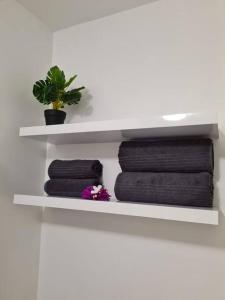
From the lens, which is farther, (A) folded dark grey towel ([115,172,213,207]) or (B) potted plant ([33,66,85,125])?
(B) potted plant ([33,66,85,125])

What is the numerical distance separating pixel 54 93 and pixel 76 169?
36 centimetres

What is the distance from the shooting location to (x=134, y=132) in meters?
1.00

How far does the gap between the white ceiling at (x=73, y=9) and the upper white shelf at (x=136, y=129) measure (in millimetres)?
619

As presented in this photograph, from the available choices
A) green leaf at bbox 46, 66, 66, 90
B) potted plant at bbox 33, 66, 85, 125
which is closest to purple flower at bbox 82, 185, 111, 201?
potted plant at bbox 33, 66, 85, 125

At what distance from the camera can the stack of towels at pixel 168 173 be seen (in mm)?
871

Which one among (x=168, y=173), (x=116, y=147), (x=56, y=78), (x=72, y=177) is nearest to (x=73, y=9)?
(x=56, y=78)

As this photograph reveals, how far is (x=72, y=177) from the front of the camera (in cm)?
113

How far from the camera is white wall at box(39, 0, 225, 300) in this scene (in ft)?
3.25

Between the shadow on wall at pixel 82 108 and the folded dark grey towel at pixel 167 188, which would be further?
the shadow on wall at pixel 82 108

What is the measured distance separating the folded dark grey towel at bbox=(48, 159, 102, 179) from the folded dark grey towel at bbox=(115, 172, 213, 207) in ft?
0.50

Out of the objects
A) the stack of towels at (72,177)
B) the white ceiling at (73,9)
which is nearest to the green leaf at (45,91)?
the stack of towels at (72,177)

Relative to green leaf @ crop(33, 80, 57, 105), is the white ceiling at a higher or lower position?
higher

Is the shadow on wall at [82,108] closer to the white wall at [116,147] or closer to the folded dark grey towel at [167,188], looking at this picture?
the white wall at [116,147]

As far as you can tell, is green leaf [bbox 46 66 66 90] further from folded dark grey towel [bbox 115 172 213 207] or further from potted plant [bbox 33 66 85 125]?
folded dark grey towel [bbox 115 172 213 207]
